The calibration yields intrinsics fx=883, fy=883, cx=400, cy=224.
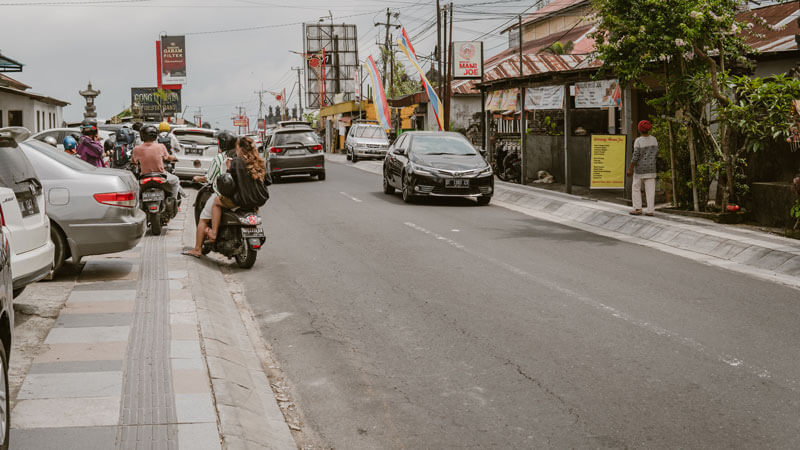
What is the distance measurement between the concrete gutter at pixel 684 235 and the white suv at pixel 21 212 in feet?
25.2

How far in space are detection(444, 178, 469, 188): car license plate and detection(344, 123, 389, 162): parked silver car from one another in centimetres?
2419

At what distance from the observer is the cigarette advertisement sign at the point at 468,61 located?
34.8 meters

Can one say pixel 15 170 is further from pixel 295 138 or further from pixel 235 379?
pixel 295 138

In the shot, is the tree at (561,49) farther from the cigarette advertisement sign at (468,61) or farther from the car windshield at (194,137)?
the car windshield at (194,137)

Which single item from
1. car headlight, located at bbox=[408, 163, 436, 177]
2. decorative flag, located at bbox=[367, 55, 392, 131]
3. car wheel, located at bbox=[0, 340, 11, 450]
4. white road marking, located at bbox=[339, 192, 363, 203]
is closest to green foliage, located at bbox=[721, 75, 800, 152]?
car headlight, located at bbox=[408, 163, 436, 177]

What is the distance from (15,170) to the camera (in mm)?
6684

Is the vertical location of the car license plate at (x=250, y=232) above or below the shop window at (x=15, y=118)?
below

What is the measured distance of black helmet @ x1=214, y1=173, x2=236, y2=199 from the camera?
35.0ft

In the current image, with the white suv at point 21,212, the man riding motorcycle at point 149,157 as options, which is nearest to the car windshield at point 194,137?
the man riding motorcycle at point 149,157

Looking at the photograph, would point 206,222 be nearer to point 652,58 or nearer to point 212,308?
point 212,308

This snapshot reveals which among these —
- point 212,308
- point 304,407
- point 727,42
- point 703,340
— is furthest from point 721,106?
point 304,407

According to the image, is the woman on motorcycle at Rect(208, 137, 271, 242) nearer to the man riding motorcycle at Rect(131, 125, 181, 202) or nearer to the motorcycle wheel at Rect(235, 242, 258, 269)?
the motorcycle wheel at Rect(235, 242, 258, 269)

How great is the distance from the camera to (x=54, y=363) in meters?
6.10

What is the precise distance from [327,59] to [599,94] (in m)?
81.3
